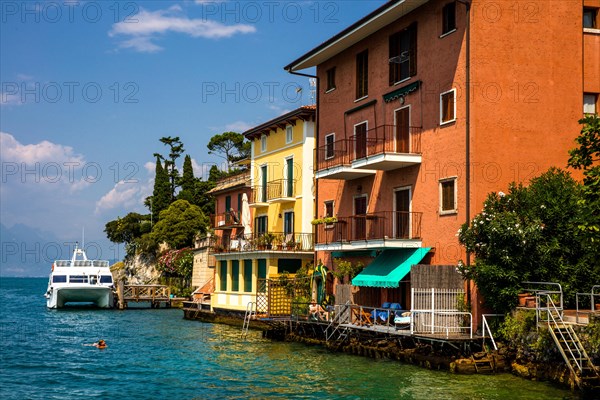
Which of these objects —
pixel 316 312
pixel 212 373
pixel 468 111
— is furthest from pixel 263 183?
pixel 468 111

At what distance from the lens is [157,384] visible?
2491 cm

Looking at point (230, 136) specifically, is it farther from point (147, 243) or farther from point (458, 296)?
point (458, 296)

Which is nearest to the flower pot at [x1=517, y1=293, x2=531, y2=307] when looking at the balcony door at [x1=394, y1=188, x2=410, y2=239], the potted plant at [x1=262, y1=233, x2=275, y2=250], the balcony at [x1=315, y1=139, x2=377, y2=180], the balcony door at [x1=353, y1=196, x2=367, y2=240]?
the balcony door at [x1=394, y1=188, x2=410, y2=239]

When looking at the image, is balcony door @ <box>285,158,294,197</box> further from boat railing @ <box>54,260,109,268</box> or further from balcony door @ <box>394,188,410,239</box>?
boat railing @ <box>54,260,109,268</box>

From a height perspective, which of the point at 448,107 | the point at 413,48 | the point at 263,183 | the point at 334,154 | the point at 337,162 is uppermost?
the point at 413,48

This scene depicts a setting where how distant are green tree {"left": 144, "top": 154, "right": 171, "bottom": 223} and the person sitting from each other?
6373 cm

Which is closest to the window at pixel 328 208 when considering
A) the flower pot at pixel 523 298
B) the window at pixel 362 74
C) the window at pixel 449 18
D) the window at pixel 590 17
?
the window at pixel 362 74

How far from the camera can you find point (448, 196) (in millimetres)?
28156

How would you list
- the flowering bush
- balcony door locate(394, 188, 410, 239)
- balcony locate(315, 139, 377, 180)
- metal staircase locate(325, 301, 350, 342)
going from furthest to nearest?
the flowering bush < balcony locate(315, 139, 377, 180) < balcony door locate(394, 188, 410, 239) < metal staircase locate(325, 301, 350, 342)

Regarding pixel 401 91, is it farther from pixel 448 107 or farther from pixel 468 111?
pixel 468 111

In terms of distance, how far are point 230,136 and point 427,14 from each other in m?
75.6

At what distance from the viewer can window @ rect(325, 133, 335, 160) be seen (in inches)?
1468

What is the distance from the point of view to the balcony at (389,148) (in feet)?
97.7

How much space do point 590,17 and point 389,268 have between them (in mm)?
12389
